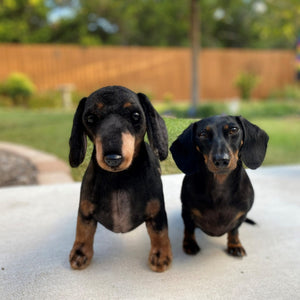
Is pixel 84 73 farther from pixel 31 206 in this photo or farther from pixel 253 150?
pixel 253 150

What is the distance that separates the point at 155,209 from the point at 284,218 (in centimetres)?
101

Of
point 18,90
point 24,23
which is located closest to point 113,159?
point 18,90

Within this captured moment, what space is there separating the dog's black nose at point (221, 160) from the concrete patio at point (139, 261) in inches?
16.7

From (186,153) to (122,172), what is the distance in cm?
28

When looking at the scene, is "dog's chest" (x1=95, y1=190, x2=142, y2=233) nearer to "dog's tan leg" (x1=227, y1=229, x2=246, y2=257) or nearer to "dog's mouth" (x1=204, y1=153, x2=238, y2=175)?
"dog's mouth" (x1=204, y1=153, x2=238, y2=175)

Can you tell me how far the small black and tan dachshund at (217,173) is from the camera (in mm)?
1261

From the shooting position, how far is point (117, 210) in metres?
1.34

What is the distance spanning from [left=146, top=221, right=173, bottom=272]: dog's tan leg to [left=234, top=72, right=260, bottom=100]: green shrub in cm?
1114

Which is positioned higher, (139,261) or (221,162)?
(221,162)

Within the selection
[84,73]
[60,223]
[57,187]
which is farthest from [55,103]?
[60,223]

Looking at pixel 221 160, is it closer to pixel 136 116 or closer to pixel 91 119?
pixel 136 116

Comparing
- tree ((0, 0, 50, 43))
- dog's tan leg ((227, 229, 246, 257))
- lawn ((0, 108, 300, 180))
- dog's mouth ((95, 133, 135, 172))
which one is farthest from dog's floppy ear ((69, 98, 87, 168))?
tree ((0, 0, 50, 43))

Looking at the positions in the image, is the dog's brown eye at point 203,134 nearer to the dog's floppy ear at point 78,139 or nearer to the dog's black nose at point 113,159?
the dog's black nose at point 113,159

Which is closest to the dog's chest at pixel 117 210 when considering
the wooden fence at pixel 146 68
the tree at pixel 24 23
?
the wooden fence at pixel 146 68
